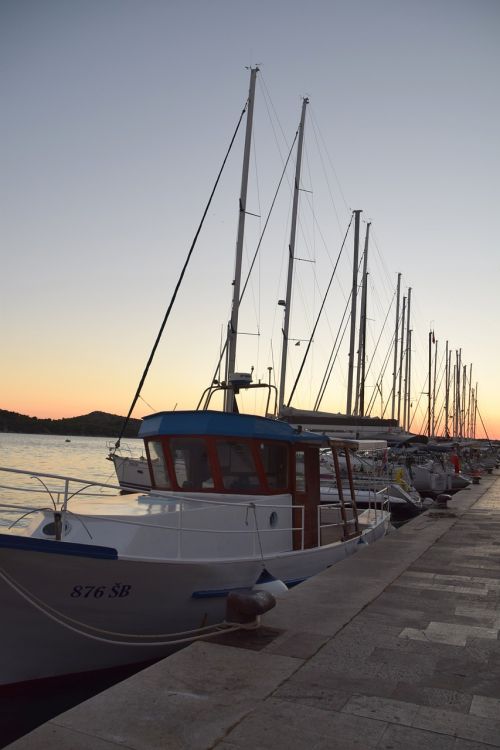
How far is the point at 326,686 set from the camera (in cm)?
504

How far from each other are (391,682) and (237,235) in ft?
51.8

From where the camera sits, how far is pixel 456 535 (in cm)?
1385

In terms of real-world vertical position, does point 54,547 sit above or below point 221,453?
below

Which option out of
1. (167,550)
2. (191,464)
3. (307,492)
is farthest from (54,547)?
(307,492)

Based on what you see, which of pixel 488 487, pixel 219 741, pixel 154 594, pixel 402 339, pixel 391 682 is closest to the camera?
pixel 219 741

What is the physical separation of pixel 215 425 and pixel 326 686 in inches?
206

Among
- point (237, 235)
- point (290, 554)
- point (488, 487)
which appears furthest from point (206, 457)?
point (488, 487)

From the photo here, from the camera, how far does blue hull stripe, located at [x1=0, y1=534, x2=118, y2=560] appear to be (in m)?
6.56

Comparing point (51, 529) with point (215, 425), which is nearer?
point (51, 529)

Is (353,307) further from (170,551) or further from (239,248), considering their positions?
(170,551)

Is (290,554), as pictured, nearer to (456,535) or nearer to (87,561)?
(87,561)

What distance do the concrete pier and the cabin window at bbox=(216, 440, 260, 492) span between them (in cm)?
228

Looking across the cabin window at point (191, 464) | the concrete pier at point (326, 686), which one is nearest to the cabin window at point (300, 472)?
the cabin window at point (191, 464)

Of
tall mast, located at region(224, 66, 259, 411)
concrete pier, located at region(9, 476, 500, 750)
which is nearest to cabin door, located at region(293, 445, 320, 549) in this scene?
concrete pier, located at region(9, 476, 500, 750)
